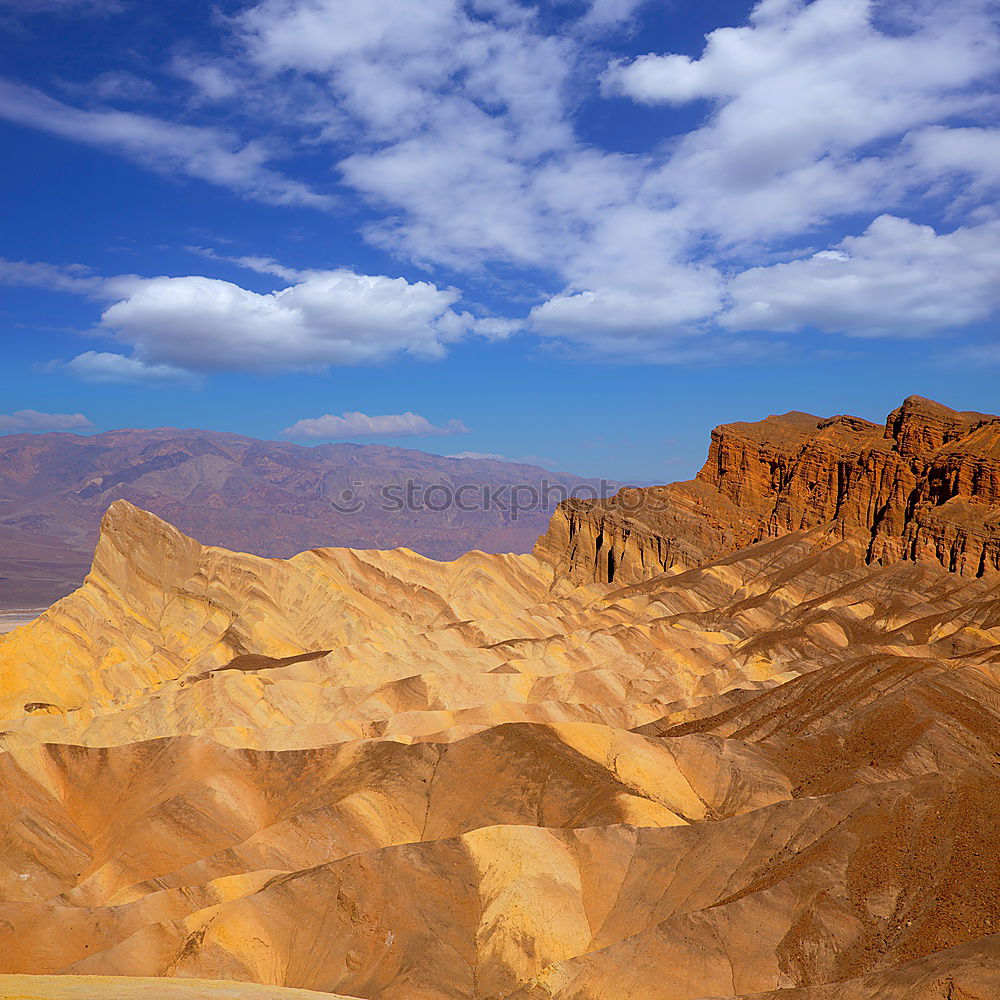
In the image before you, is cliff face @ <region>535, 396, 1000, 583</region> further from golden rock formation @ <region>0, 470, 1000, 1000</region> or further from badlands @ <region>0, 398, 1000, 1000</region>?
golden rock formation @ <region>0, 470, 1000, 1000</region>

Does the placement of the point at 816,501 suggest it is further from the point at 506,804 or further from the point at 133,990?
the point at 133,990

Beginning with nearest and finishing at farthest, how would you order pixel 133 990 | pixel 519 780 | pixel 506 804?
1. pixel 133 990
2. pixel 506 804
3. pixel 519 780

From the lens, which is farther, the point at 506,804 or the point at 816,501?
the point at 816,501

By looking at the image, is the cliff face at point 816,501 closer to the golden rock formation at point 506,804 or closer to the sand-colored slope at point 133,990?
the golden rock formation at point 506,804

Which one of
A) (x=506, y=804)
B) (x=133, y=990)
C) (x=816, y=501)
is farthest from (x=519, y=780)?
(x=816, y=501)

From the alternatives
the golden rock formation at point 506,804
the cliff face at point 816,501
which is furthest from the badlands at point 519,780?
the cliff face at point 816,501

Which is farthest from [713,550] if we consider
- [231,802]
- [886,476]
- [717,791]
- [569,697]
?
[231,802]

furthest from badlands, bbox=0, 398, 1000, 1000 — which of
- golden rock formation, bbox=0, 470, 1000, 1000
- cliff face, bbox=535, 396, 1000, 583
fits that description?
cliff face, bbox=535, 396, 1000, 583
